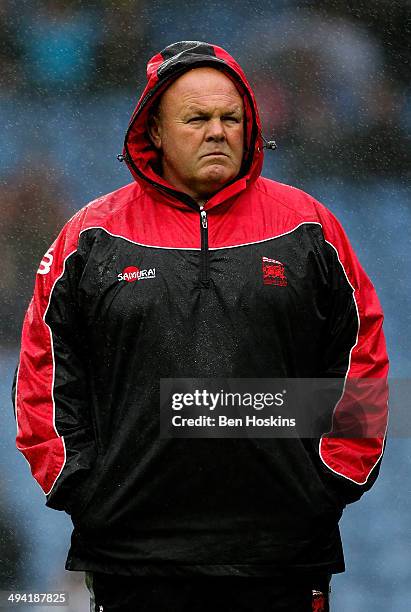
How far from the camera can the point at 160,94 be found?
3141 mm

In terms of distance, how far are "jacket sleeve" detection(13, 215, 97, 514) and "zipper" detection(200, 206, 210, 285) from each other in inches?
11.3

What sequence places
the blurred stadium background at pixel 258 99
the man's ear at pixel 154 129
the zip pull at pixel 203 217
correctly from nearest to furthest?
the zip pull at pixel 203 217 → the man's ear at pixel 154 129 → the blurred stadium background at pixel 258 99

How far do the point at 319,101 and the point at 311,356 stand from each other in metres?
1.97

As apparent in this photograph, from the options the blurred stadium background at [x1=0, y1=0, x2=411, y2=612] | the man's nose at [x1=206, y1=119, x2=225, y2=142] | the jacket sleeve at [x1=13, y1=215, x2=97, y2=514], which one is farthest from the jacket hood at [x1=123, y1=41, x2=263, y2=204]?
the blurred stadium background at [x1=0, y1=0, x2=411, y2=612]

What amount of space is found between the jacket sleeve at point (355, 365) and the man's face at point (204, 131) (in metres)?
0.28

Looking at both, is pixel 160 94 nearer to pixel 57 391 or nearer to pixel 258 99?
pixel 57 391

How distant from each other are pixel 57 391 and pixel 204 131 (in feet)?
2.18

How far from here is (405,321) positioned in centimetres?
457

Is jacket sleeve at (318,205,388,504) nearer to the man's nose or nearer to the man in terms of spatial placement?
the man

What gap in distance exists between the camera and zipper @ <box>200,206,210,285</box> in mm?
2908

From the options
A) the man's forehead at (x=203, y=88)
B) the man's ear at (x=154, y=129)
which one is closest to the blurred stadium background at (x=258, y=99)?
the man's ear at (x=154, y=129)

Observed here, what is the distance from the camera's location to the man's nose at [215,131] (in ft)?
9.87

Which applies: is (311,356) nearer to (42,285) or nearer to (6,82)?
(42,285)

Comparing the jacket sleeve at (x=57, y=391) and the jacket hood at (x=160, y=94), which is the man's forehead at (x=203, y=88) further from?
the jacket sleeve at (x=57, y=391)
